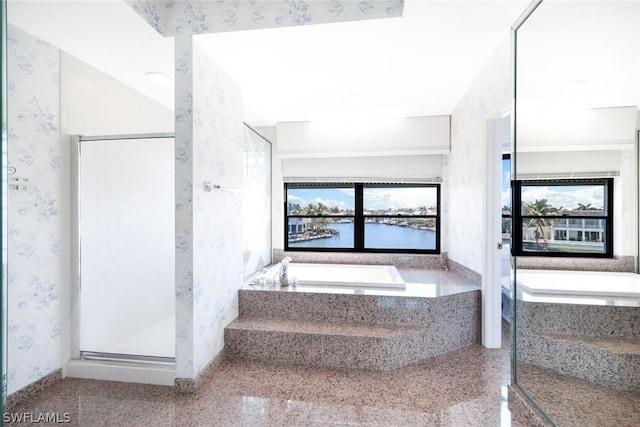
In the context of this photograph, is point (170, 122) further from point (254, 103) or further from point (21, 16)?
point (21, 16)

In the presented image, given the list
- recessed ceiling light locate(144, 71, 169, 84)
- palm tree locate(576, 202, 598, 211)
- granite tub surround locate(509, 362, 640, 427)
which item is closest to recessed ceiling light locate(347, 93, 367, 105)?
recessed ceiling light locate(144, 71, 169, 84)

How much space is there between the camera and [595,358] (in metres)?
1.38

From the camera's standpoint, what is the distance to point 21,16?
162 cm

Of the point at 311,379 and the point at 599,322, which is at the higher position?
the point at 599,322

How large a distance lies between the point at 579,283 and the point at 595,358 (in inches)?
13.6

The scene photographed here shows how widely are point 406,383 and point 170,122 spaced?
120 inches

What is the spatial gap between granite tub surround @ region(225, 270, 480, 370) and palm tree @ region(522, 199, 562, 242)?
960 millimetres

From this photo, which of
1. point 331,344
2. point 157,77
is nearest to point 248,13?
point 157,77

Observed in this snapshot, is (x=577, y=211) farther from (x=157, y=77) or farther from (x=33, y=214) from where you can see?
(x=33, y=214)

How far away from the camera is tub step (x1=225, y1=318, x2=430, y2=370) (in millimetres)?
2180

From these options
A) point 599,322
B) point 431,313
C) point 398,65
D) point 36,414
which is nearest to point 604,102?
point 599,322

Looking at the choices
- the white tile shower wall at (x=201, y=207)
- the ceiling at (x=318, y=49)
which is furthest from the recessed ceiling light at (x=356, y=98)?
the white tile shower wall at (x=201, y=207)

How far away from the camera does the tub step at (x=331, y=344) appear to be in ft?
7.15

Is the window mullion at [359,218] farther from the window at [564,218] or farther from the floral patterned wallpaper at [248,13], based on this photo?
the floral patterned wallpaper at [248,13]
